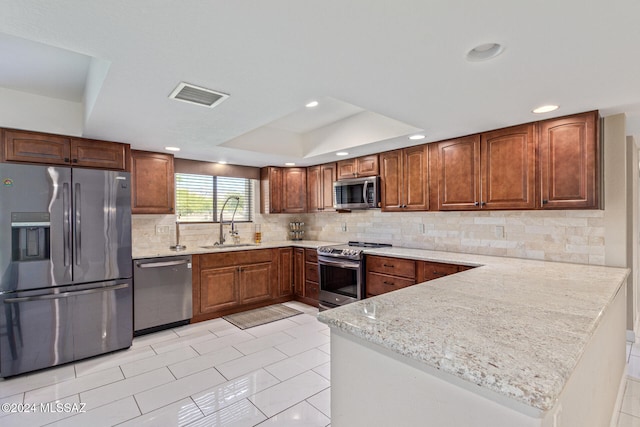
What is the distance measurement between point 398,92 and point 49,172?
3.13m

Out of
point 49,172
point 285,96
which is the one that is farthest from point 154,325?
point 285,96

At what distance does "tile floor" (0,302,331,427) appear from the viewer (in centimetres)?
211

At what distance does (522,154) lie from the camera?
2814 millimetres

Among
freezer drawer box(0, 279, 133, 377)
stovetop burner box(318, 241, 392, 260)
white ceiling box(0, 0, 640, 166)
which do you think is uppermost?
white ceiling box(0, 0, 640, 166)

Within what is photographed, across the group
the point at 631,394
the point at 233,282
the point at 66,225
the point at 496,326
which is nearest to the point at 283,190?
the point at 233,282

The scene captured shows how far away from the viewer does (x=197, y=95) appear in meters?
2.16

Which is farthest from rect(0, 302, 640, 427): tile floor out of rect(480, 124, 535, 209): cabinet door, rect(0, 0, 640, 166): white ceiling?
rect(0, 0, 640, 166): white ceiling

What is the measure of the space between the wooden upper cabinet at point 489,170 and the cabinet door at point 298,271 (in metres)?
2.21

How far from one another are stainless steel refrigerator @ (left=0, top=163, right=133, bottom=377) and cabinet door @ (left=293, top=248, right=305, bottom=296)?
2233 millimetres

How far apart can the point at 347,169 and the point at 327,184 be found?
1.48 feet

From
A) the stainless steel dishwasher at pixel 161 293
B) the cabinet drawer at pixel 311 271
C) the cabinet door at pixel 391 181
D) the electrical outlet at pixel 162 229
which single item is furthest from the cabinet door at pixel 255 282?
the cabinet door at pixel 391 181

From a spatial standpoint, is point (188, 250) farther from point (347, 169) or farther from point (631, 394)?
point (631, 394)

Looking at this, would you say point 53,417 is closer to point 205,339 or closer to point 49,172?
point 205,339

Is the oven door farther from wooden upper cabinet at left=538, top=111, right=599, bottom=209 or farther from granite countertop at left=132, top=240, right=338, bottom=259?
wooden upper cabinet at left=538, top=111, right=599, bottom=209
